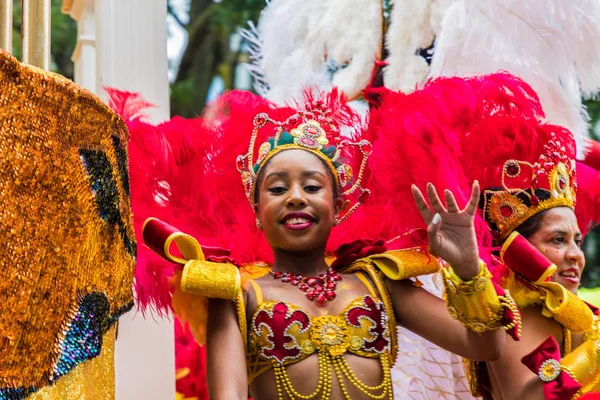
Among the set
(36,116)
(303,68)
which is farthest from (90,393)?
(303,68)

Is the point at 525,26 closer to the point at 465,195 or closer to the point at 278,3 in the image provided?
the point at 465,195

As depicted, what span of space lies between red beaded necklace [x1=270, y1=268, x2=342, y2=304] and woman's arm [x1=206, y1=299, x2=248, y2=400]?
200 mm

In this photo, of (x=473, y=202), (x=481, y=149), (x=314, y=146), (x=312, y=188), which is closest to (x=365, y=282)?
(x=312, y=188)

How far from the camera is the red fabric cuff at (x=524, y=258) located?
260cm

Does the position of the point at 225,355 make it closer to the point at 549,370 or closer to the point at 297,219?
the point at 297,219

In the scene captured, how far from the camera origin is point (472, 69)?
3.10 m

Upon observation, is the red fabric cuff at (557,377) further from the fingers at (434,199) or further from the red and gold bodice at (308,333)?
the fingers at (434,199)

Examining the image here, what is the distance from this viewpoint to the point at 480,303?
2.18 m

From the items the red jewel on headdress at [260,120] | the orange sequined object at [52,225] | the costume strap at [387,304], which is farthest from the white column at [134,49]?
the orange sequined object at [52,225]

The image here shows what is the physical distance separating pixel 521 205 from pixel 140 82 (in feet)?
4.41

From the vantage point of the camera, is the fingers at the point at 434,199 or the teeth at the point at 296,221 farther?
the teeth at the point at 296,221

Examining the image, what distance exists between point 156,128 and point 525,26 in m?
1.38

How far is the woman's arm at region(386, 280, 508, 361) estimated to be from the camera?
7.56 ft

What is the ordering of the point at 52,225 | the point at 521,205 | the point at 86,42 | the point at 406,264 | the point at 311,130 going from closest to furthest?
the point at 52,225 → the point at 406,264 → the point at 311,130 → the point at 521,205 → the point at 86,42
